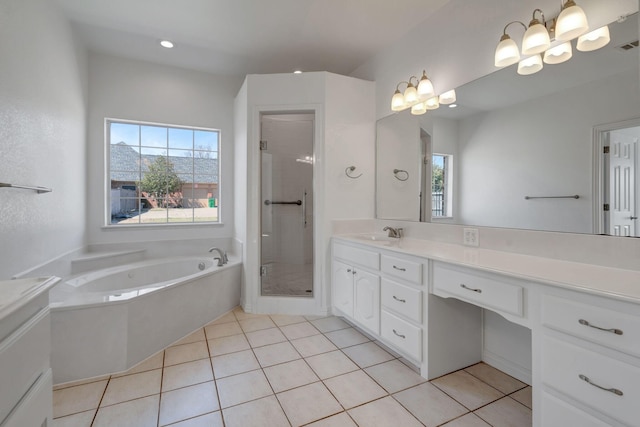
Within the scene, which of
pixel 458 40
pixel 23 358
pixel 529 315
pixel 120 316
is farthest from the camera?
pixel 458 40

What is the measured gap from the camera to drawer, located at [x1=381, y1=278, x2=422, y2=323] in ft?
6.01

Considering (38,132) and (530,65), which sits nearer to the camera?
(530,65)

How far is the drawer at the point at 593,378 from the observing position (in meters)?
0.96

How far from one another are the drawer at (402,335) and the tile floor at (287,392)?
0.46 feet

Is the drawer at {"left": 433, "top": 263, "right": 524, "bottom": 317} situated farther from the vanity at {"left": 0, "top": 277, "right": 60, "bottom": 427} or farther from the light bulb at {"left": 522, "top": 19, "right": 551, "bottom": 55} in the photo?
the vanity at {"left": 0, "top": 277, "right": 60, "bottom": 427}

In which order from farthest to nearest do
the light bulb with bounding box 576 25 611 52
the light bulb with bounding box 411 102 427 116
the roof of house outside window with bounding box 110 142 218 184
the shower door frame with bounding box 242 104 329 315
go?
1. the roof of house outside window with bounding box 110 142 218 184
2. the shower door frame with bounding box 242 104 329 315
3. the light bulb with bounding box 411 102 427 116
4. the light bulb with bounding box 576 25 611 52

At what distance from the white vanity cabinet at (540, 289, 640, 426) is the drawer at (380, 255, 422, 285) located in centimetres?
70

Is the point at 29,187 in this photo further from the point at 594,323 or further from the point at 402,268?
the point at 594,323

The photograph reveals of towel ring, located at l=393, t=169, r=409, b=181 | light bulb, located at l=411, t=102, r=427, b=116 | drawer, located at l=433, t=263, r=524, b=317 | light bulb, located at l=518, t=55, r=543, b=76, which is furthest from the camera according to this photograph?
towel ring, located at l=393, t=169, r=409, b=181

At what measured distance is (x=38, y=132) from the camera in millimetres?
2025

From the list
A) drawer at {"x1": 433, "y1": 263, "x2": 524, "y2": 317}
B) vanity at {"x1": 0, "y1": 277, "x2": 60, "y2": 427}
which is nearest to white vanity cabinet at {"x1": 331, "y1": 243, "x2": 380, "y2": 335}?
drawer at {"x1": 433, "y1": 263, "x2": 524, "y2": 317}

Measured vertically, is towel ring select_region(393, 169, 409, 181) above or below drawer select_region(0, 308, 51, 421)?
above

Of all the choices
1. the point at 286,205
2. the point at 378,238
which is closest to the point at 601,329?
the point at 378,238

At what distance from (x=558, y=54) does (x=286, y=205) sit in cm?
231
